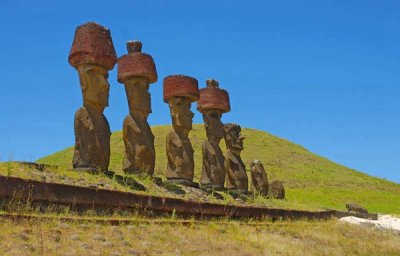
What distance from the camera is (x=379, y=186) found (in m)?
42.3

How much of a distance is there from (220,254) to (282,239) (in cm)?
281

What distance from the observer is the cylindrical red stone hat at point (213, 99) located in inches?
645

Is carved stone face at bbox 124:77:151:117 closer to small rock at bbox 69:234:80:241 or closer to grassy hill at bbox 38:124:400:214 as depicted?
small rock at bbox 69:234:80:241

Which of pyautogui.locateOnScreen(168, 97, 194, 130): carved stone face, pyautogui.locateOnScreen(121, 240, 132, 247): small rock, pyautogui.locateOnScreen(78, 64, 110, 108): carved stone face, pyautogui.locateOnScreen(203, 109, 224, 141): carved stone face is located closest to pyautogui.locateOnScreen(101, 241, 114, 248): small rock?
pyautogui.locateOnScreen(121, 240, 132, 247): small rock

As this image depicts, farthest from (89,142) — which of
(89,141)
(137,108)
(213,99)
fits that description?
(213,99)

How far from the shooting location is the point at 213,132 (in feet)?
52.5

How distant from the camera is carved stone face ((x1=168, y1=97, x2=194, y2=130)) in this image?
1402 cm

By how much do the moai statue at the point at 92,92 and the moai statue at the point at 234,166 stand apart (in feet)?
20.7

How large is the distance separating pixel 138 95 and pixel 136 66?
66 cm

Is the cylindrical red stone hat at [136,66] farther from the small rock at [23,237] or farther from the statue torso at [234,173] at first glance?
the small rock at [23,237]

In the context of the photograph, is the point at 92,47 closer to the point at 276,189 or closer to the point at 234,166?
the point at 234,166

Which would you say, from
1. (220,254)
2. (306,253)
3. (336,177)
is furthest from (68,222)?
(336,177)

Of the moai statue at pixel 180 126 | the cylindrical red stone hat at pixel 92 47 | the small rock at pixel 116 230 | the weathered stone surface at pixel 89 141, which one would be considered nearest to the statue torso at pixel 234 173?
the moai statue at pixel 180 126

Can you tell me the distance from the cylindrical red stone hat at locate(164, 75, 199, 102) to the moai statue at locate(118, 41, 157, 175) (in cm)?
123
